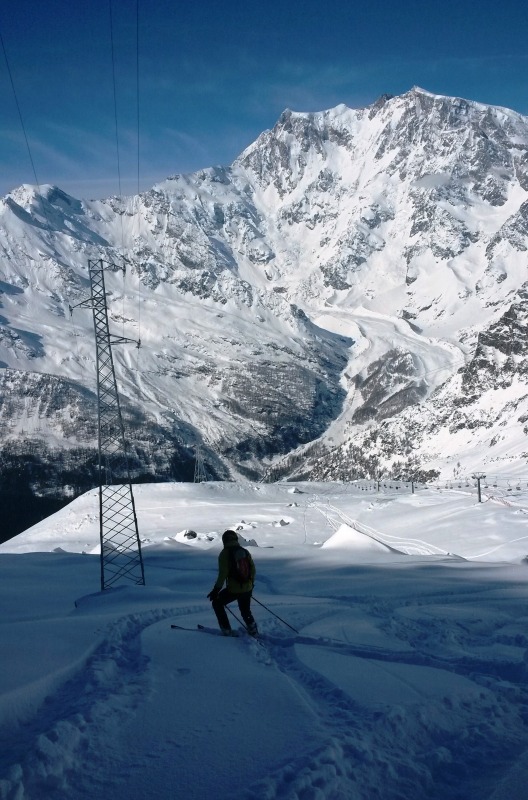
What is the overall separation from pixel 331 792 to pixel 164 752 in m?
1.54

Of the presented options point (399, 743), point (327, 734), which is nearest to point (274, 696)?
point (327, 734)

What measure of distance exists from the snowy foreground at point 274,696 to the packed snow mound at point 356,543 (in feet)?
44.3

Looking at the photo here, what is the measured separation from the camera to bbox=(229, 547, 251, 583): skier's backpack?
A: 10836mm

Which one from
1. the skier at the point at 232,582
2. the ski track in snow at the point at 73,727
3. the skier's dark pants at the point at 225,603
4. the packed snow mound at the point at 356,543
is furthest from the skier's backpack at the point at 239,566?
the packed snow mound at the point at 356,543

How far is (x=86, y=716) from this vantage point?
6504 millimetres

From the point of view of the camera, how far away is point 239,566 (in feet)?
35.6

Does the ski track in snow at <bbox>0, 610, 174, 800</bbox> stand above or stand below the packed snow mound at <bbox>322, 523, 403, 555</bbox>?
below

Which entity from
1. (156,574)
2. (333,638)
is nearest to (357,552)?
(156,574)

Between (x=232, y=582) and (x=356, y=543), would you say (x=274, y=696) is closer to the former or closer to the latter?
(x=232, y=582)

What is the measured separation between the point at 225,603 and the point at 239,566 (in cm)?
64

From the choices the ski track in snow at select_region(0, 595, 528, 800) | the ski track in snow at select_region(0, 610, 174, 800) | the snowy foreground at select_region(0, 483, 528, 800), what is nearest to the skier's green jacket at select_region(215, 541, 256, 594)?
the snowy foreground at select_region(0, 483, 528, 800)

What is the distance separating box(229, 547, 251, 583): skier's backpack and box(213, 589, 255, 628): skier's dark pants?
0.25 m

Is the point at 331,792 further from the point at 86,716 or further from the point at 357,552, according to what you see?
the point at 357,552

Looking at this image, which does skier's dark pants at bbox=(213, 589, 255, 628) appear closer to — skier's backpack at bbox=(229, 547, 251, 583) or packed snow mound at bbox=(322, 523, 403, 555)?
skier's backpack at bbox=(229, 547, 251, 583)
